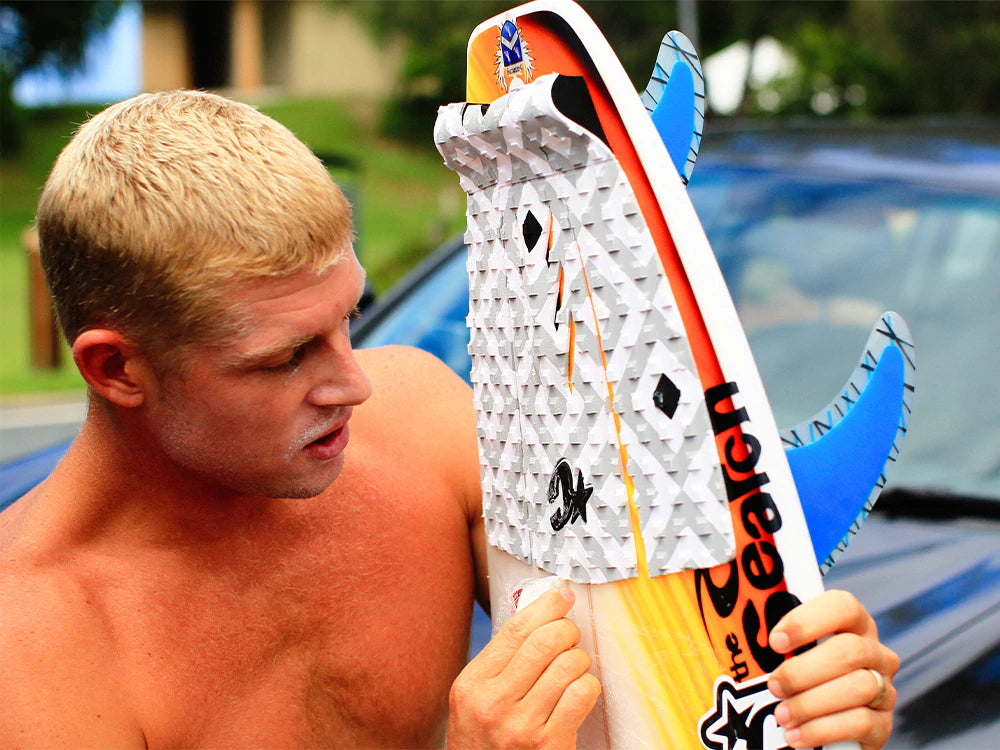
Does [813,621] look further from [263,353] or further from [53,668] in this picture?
[53,668]

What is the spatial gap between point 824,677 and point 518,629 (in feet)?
1.07

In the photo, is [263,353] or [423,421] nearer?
[263,353]

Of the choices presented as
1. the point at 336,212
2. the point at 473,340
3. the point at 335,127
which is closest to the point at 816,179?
the point at 473,340

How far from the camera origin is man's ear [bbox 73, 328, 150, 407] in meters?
1.28

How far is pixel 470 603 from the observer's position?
1.62 metres

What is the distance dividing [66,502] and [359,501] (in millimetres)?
392

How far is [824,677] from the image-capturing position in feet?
3.67

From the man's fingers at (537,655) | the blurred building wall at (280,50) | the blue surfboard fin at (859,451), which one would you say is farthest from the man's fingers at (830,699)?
the blurred building wall at (280,50)

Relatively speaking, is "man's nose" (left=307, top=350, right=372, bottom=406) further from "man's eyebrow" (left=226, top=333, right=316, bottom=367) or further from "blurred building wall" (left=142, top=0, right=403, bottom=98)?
"blurred building wall" (left=142, top=0, right=403, bottom=98)

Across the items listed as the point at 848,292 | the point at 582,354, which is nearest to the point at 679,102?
the point at 582,354

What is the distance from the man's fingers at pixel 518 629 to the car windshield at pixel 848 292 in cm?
125

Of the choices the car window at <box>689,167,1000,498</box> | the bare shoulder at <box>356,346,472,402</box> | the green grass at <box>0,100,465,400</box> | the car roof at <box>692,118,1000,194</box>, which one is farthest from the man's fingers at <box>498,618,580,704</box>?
the green grass at <box>0,100,465,400</box>

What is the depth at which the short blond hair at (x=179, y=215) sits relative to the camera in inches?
47.9

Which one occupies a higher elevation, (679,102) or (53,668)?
(679,102)
